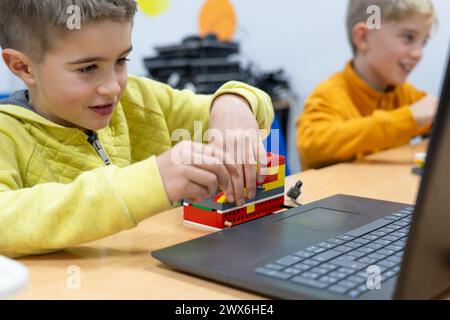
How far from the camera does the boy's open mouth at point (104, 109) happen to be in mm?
962

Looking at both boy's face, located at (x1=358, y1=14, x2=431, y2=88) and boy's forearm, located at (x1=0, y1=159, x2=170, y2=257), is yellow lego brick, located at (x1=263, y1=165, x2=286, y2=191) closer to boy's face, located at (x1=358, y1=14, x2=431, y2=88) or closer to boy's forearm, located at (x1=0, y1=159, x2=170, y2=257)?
boy's forearm, located at (x1=0, y1=159, x2=170, y2=257)

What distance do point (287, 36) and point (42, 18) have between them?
2288 millimetres

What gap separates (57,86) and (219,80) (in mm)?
1771

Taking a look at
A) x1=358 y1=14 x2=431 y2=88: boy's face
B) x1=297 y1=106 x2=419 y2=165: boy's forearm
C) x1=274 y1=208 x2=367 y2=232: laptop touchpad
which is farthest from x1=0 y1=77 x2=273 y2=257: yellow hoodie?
x1=358 y1=14 x2=431 y2=88: boy's face

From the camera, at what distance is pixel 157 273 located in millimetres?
676

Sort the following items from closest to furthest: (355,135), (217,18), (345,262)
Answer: (345,262) → (355,135) → (217,18)

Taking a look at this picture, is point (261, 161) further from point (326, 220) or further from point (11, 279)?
point (11, 279)

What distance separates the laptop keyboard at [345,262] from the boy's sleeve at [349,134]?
2.64 feet

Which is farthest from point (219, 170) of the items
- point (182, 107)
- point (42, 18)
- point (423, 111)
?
point (423, 111)

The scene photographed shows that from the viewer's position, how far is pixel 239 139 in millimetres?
901

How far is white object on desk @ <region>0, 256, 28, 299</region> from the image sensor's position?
538 mm

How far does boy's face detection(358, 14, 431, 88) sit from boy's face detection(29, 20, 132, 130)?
1.06m
